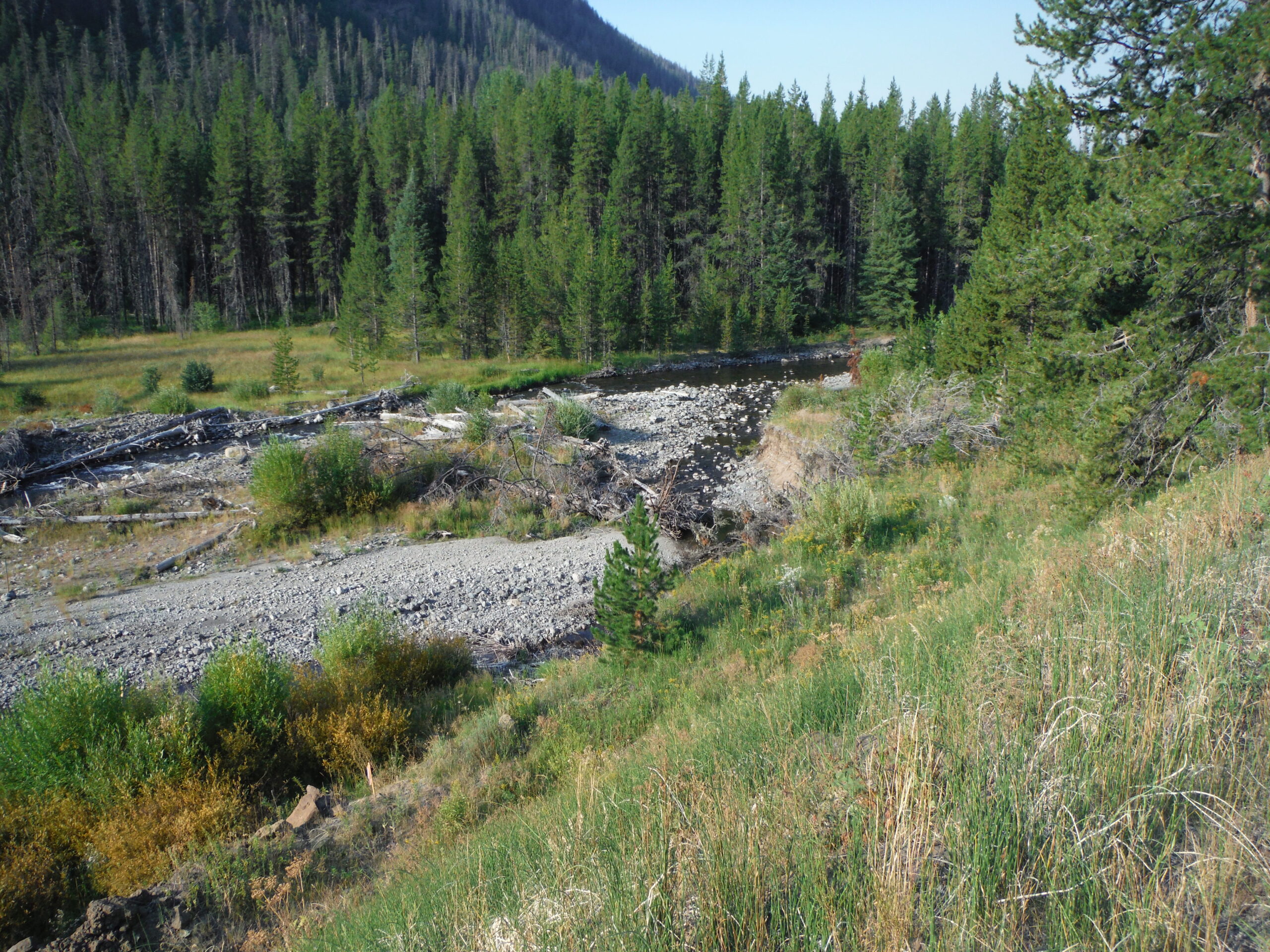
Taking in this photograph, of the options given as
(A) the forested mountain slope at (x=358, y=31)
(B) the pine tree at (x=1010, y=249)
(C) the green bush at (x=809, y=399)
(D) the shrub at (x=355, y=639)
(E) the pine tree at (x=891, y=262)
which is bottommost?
(D) the shrub at (x=355, y=639)

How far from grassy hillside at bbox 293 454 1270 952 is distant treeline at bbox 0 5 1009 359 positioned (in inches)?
1525

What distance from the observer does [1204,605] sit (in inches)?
165

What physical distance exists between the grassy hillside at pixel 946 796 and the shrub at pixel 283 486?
39.8 feet

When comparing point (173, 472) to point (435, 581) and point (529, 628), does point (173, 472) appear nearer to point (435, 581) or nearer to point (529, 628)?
point (435, 581)

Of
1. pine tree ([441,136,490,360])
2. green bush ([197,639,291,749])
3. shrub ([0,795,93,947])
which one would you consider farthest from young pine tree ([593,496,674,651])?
pine tree ([441,136,490,360])

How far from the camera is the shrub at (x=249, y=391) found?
101 feet

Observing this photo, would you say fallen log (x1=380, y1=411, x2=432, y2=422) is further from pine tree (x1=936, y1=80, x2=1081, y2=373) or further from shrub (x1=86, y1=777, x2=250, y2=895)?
shrub (x1=86, y1=777, x2=250, y2=895)

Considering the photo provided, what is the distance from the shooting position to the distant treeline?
1764 inches

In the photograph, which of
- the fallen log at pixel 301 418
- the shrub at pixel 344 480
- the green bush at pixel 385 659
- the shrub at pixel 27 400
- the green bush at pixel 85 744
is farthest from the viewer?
the shrub at pixel 27 400

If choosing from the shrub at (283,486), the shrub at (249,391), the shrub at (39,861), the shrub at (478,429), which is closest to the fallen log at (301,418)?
the shrub at (249,391)

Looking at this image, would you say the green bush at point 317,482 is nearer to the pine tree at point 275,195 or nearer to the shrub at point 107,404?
the shrub at point 107,404

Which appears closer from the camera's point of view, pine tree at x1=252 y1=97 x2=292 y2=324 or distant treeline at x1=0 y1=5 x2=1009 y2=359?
distant treeline at x1=0 y1=5 x2=1009 y2=359

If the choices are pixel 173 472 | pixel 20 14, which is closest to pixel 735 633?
pixel 173 472

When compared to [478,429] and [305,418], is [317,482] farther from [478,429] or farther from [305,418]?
[305,418]
